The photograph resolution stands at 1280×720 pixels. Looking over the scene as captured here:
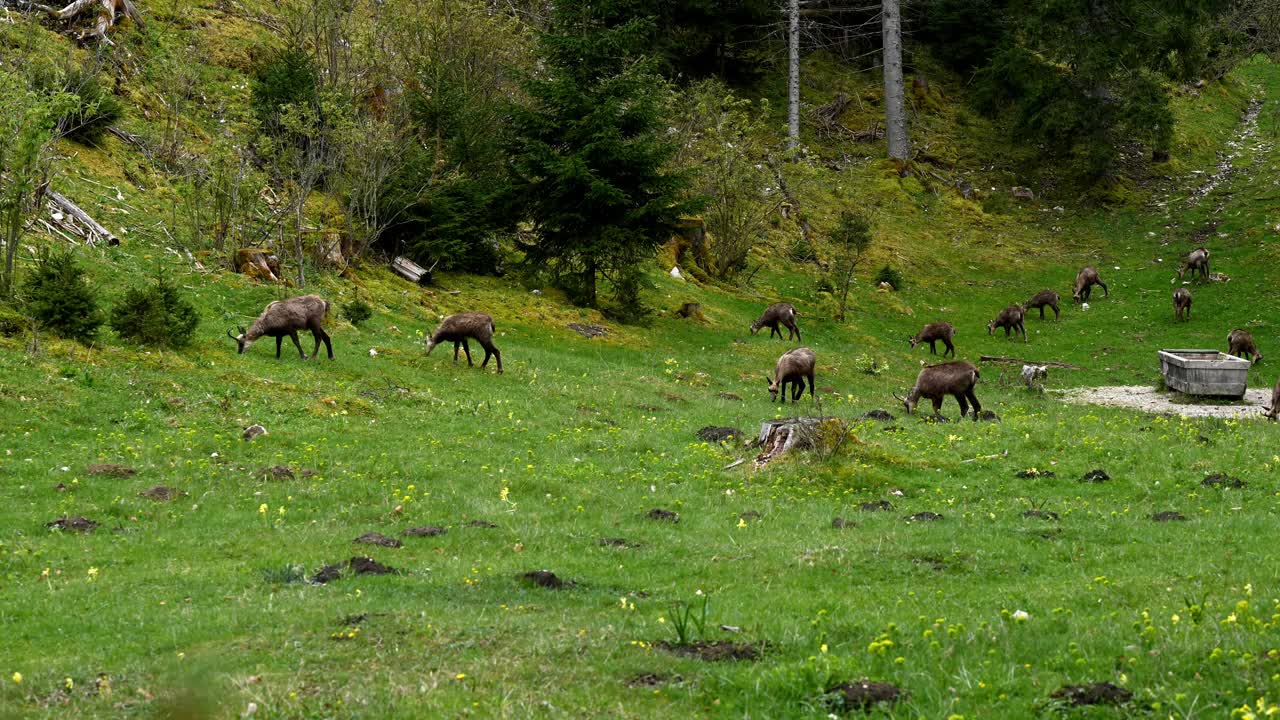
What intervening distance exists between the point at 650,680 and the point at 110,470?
38.7 feet

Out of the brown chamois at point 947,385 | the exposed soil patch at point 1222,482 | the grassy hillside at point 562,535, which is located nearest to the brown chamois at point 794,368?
the grassy hillside at point 562,535

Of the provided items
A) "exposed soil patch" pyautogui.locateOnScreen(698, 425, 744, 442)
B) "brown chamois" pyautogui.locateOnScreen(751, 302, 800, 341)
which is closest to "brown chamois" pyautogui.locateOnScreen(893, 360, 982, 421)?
"exposed soil patch" pyautogui.locateOnScreen(698, 425, 744, 442)

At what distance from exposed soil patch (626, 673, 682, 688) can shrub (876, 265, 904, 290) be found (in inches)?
1669

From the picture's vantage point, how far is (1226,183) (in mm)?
59812

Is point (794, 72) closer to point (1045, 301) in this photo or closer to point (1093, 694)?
point (1045, 301)

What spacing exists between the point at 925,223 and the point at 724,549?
47.6 metres

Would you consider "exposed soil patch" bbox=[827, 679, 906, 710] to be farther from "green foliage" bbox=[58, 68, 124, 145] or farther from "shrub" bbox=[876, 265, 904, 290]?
"shrub" bbox=[876, 265, 904, 290]

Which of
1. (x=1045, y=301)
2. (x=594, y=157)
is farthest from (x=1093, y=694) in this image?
(x=1045, y=301)

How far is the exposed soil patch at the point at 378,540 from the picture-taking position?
13852 mm

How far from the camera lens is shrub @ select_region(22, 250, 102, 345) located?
21767mm

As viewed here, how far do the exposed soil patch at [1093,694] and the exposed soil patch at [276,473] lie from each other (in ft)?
42.9

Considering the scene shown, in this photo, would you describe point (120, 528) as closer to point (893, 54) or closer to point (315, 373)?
point (315, 373)

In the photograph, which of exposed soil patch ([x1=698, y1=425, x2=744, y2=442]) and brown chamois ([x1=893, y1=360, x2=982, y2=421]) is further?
brown chamois ([x1=893, y1=360, x2=982, y2=421])

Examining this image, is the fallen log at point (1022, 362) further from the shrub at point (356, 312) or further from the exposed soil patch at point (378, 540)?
the exposed soil patch at point (378, 540)
